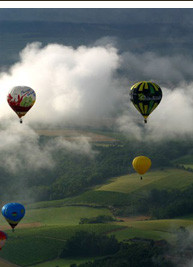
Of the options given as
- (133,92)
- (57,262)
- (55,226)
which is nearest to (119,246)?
(57,262)

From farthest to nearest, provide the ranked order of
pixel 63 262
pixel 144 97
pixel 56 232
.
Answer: pixel 56 232, pixel 63 262, pixel 144 97

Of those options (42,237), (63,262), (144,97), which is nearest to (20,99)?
(144,97)

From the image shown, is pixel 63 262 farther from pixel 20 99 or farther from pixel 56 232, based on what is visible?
pixel 20 99

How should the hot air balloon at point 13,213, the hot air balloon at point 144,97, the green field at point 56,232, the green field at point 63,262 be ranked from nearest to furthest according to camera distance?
the hot air balloon at point 144,97
the hot air balloon at point 13,213
the green field at point 63,262
the green field at point 56,232

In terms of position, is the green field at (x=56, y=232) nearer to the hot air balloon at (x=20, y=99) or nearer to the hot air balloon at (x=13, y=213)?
the hot air balloon at (x=13, y=213)

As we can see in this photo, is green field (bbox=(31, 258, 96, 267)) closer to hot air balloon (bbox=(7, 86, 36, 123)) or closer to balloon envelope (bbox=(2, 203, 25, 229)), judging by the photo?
balloon envelope (bbox=(2, 203, 25, 229))

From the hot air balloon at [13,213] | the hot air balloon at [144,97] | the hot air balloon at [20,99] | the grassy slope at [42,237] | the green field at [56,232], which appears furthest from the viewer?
the grassy slope at [42,237]

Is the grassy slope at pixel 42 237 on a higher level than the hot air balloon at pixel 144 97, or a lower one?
lower

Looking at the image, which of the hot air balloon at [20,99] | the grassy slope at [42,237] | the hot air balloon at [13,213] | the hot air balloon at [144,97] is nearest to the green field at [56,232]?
the grassy slope at [42,237]

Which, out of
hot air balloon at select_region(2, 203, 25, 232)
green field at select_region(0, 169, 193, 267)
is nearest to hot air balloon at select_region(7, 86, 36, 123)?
hot air balloon at select_region(2, 203, 25, 232)
